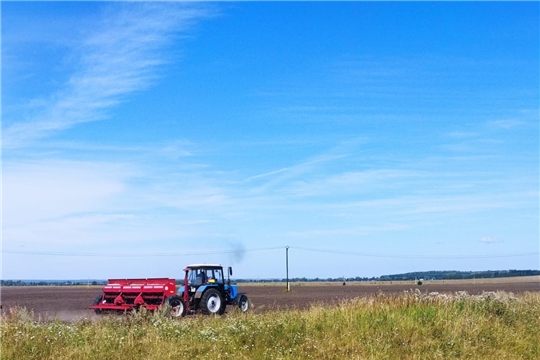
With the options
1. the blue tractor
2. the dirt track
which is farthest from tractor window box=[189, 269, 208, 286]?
the dirt track

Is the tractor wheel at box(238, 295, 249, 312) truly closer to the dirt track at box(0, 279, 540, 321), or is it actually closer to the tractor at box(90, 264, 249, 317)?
the tractor at box(90, 264, 249, 317)

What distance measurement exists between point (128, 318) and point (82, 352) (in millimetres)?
3629

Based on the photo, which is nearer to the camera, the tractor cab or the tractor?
the tractor

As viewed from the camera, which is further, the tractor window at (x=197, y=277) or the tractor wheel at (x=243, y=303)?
the tractor wheel at (x=243, y=303)

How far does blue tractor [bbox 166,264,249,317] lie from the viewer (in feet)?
86.9

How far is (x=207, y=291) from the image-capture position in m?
A: 26.8

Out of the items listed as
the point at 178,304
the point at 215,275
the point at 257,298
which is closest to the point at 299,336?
the point at 178,304

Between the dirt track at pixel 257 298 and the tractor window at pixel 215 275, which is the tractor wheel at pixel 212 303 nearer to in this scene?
the tractor window at pixel 215 275

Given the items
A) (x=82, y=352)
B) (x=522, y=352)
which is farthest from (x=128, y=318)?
(x=522, y=352)

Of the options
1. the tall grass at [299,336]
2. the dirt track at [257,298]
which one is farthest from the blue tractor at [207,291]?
the tall grass at [299,336]

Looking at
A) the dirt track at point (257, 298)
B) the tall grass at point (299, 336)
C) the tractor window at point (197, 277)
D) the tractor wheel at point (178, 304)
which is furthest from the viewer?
the dirt track at point (257, 298)

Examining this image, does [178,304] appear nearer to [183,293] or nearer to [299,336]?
[183,293]

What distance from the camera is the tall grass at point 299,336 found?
40.1ft

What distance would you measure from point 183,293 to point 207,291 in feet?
3.51
